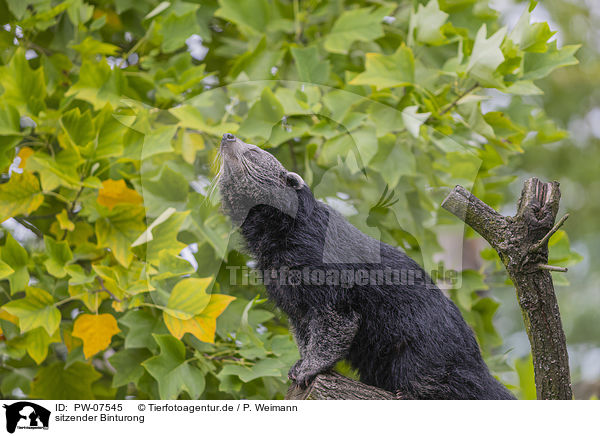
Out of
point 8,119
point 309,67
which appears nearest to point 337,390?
point 309,67

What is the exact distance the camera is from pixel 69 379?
244 centimetres

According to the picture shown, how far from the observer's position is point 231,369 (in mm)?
2156

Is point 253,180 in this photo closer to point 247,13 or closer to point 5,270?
point 5,270

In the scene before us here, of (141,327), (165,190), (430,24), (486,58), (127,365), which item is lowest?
(127,365)


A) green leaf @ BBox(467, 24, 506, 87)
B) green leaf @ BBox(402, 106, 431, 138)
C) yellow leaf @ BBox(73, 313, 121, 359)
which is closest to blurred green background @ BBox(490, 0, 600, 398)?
green leaf @ BBox(467, 24, 506, 87)

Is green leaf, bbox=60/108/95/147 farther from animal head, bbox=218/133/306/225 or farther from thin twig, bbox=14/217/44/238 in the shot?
animal head, bbox=218/133/306/225

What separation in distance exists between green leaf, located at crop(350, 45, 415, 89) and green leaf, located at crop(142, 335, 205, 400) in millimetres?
1170

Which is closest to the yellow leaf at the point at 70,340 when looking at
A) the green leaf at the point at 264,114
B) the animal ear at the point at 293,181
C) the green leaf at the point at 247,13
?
the green leaf at the point at 264,114

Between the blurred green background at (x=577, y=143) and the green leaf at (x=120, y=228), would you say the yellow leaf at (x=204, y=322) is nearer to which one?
the green leaf at (x=120, y=228)

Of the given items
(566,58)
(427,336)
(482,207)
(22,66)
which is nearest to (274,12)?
(22,66)

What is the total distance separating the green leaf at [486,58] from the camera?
6.41ft

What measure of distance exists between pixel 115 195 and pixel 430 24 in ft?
4.56

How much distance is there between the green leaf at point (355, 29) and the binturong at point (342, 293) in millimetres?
1258
